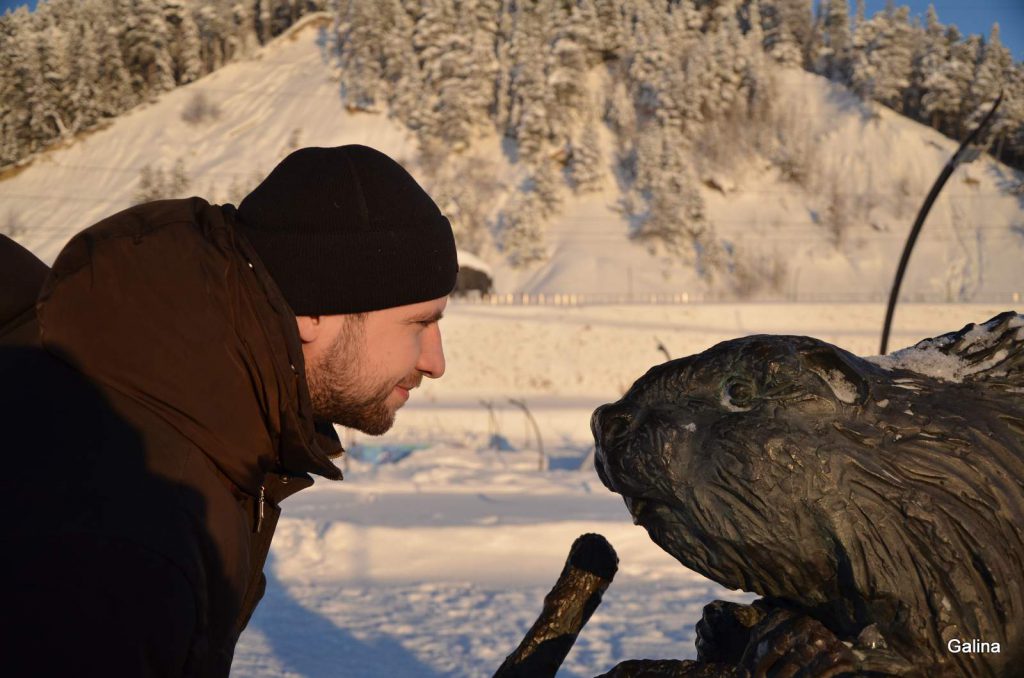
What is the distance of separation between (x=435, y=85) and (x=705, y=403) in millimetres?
61592

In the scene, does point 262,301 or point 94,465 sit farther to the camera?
point 262,301

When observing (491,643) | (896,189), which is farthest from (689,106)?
(491,643)

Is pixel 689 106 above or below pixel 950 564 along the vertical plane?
below

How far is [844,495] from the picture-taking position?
136 centimetres

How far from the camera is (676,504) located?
146cm

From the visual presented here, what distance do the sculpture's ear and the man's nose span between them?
29.9 inches

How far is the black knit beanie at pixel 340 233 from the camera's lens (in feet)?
5.74

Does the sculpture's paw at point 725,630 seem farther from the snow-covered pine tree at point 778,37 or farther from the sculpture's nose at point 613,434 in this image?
the snow-covered pine tree at point 778,37

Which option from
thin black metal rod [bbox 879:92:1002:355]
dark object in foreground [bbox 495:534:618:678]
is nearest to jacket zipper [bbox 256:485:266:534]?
dark object in foreground [bbox 495:534:618:678]

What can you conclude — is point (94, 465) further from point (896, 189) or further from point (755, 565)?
point (896, 189)

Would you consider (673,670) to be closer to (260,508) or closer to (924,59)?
(260,508)

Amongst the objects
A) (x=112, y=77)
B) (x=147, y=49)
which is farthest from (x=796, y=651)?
(x=147, y=49)

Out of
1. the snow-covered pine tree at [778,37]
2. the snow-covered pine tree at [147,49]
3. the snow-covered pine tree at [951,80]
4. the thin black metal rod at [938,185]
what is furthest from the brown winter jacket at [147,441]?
the snow-covered pine tree at [778,37]

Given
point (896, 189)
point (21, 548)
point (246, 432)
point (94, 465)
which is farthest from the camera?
point (896, 189)
